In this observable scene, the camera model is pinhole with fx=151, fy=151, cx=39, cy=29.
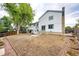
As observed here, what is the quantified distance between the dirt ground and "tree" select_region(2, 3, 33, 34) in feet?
0.66

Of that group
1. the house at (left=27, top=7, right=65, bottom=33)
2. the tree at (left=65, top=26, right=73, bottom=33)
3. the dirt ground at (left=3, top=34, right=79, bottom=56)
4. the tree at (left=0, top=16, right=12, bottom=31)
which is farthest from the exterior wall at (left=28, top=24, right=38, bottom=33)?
the tree at (left=65, top=26, right=73, bottom=33)

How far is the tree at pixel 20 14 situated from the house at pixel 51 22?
0.47ft

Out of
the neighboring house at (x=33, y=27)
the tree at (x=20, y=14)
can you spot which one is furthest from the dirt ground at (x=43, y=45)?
the tree at (x=20, y=14)

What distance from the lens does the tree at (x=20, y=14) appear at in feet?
8.19

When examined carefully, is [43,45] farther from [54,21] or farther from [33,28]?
[54,21]

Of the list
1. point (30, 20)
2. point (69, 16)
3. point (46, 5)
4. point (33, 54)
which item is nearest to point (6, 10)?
point (30, 20)

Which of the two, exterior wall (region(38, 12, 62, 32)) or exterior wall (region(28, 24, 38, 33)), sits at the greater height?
exterior wall (region(38, 12, 62, 32))

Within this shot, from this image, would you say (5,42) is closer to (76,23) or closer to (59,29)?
(59,29)

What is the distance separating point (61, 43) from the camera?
2.49m

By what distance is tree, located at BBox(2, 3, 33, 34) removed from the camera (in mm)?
2496

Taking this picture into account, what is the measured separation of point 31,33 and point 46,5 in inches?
20.8

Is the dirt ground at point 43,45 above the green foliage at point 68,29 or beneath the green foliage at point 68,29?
beneath

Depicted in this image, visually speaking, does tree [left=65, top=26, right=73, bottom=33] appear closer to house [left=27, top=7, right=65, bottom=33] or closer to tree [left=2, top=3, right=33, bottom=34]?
house [left=27, top=7, right=65, bottom=33]

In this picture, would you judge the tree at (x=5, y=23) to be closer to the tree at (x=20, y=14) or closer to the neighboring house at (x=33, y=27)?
the tree at (x=20, y=14)
